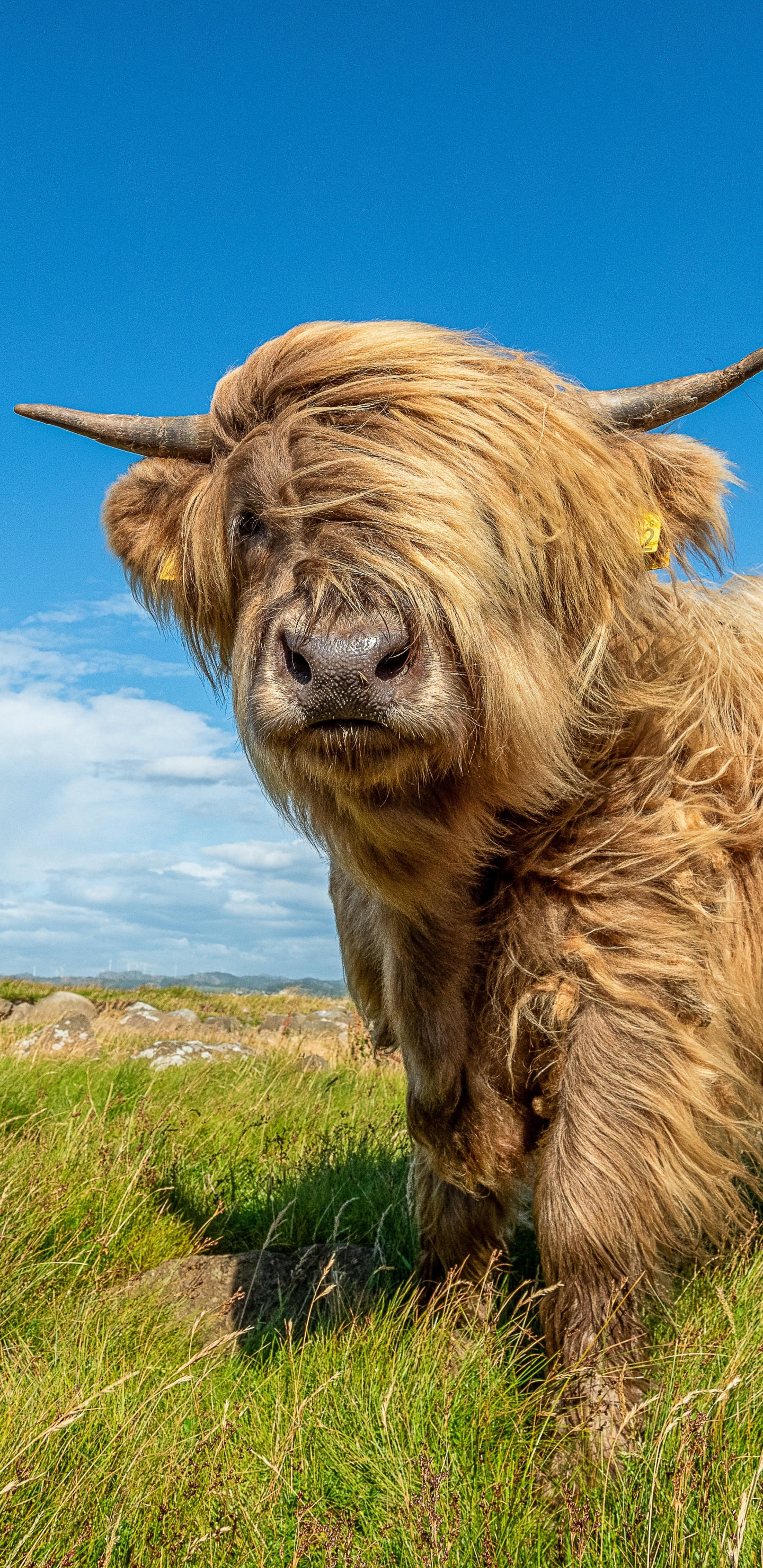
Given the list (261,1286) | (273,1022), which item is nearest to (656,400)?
(261,1286)

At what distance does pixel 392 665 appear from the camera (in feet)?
7.92

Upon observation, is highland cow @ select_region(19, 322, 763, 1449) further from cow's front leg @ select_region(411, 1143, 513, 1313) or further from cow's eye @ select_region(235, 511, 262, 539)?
cow's front leg @ select_region(411, 1143, 513, 1313)

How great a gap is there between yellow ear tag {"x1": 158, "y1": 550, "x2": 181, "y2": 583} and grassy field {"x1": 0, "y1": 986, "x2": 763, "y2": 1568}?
2.05m

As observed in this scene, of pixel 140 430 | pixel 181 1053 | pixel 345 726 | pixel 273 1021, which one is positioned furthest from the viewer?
pixel 273 1021

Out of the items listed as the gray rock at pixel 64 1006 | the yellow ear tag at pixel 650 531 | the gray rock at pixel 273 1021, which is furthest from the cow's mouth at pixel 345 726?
the gray rock at pixel 273 1021

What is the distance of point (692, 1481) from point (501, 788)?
4.89 feet

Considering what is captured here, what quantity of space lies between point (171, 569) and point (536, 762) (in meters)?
1.39

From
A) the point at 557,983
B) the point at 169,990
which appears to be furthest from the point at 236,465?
the point at 169,990

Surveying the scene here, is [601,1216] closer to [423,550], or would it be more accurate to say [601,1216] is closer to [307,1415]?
[307,1415]

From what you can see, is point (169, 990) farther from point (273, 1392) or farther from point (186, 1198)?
point (273, 1392)

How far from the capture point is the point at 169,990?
28.3m

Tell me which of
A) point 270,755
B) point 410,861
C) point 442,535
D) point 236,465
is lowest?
point 410,861

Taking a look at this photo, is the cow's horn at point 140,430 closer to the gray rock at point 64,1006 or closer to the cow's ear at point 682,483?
the cow's ear at point 682,483

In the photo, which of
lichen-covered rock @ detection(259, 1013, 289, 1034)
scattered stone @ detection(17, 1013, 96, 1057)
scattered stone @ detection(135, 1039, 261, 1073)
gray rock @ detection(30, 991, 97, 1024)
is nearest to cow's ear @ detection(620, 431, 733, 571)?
scattered stone @ detection(135, 1039, 261, 1073)
